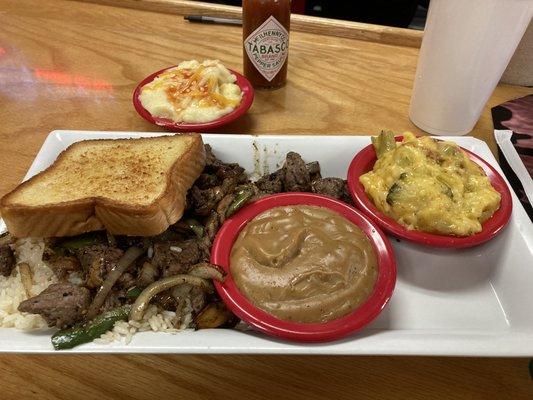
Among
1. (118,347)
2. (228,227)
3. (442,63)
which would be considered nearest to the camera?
(118,347)

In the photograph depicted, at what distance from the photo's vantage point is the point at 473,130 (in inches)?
95.4

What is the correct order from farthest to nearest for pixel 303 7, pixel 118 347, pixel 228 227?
pixel 303 7 → pixel 228 227 → pixel 118 347

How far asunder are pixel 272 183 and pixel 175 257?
1.91ft

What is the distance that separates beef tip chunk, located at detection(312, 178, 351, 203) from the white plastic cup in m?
0.83

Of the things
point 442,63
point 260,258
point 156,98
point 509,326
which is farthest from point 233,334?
point 442,63

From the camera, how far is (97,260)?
1474 millimetres

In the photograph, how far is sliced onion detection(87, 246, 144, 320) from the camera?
4.60ft

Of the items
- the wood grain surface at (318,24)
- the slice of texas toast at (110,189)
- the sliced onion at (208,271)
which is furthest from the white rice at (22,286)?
the wood grain surface at (318,24)

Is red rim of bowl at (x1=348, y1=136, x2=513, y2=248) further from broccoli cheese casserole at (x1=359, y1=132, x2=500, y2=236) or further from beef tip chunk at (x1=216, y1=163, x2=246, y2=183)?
beef tip chunk at (x1=216, y1=163, x2=246, y2=183)

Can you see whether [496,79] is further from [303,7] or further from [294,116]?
[303,7]

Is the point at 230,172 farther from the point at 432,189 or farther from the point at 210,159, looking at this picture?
the point at 432,189

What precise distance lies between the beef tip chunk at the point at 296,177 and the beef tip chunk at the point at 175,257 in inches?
Result: 20.0

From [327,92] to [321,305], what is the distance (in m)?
1.73

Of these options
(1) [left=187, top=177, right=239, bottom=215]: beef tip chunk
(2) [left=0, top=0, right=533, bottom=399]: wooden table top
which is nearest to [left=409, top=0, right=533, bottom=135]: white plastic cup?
(2) [left=0, top=0, right=533, bottom=399]: wooden table top
